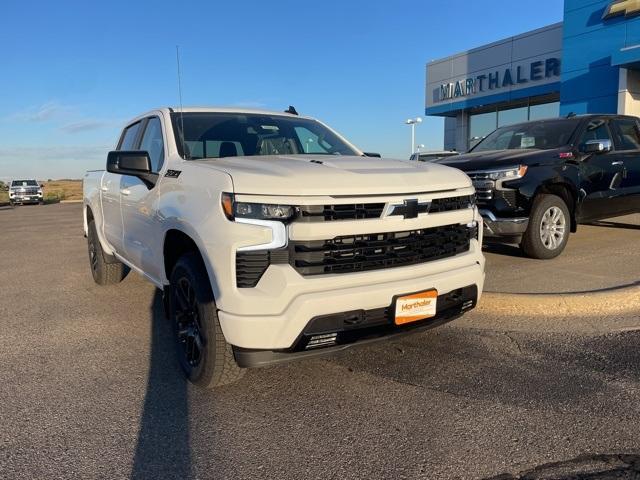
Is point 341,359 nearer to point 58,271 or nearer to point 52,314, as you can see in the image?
point 52,314

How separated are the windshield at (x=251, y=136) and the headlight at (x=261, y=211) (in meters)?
1.30

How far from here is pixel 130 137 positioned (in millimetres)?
5582

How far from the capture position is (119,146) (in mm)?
6020

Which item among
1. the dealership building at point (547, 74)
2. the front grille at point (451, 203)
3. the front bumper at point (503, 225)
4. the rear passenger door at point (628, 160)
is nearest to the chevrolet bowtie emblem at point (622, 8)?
the dealership building at point (547, 74)

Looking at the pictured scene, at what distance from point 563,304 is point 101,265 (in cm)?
501

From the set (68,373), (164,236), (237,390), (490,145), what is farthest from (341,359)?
(490,145)

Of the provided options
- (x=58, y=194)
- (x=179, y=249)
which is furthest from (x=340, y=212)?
(x=58, y=194)

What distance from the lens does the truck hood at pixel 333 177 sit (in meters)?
2.93

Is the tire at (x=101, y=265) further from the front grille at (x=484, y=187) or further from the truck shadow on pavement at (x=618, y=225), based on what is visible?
the truck shadow on pavement at (x=618, y=225)

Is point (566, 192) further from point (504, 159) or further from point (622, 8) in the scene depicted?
point (622, 8)

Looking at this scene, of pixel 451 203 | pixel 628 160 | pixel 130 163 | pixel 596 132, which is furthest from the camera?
pixel 628 160

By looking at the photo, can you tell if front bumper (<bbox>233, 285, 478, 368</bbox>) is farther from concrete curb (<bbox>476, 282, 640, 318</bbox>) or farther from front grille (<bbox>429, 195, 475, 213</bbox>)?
concrete curb (<bbox>476, 282, 640, 318</bbox>)

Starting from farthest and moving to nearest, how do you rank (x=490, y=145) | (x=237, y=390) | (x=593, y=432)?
(x=490, y=145), (x=237, y=390), (x=593, y=432)

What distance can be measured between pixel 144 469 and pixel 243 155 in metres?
2.52
